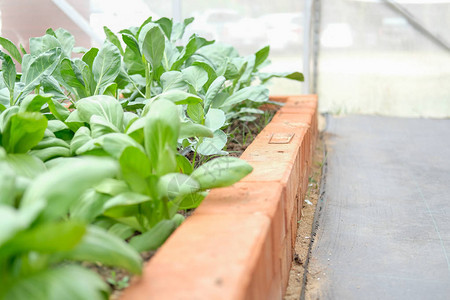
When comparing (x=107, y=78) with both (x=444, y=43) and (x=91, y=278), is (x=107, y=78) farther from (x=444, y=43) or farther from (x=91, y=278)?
(x=444, y=43)

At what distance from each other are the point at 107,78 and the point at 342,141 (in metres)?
2.38

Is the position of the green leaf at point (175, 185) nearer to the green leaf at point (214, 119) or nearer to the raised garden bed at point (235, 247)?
the raised garden bed at point (235, 247)

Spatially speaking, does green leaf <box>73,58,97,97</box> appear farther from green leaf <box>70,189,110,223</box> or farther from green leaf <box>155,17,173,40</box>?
green leaf <box>70,189,110,223</box>

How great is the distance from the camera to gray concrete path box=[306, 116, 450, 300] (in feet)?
5.59

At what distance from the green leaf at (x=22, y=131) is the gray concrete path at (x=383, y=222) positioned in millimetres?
904

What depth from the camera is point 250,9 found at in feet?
17.1

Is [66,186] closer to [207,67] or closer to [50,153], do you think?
[50,153]

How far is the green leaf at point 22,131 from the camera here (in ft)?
4.29

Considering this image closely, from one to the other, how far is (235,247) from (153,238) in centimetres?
24

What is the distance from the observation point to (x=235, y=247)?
1.09 metres

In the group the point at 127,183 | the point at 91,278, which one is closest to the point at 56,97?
the point at 127,183

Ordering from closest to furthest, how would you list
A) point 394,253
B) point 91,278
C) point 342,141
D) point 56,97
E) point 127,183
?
point 91,278 → point 127,183 → point 394,253 → point 56,97 → point 342,141

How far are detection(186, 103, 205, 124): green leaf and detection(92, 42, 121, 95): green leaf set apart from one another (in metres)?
0.33

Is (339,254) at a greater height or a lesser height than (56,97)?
lesser
